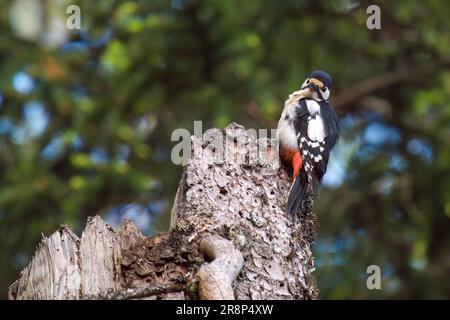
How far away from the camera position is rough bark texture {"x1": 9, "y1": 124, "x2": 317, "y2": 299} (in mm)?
4090

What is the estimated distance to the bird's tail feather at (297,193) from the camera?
4.91m

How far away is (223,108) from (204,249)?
5135 millimetres

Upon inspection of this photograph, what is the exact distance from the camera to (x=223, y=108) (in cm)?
935

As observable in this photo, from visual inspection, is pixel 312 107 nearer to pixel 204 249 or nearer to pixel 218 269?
pixel 204 249

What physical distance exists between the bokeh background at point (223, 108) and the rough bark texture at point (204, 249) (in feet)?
13.7

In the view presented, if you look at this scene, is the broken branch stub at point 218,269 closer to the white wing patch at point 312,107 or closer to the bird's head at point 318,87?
the white wing patch at point 312,107

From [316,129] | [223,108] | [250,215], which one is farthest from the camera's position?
[223,108]

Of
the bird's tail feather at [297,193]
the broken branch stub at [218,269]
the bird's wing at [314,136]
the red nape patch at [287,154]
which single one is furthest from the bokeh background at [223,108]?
the broken branch stub at [218,269]

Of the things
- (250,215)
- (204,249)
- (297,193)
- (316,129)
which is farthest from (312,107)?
(204,249)

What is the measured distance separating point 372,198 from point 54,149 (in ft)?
13.2

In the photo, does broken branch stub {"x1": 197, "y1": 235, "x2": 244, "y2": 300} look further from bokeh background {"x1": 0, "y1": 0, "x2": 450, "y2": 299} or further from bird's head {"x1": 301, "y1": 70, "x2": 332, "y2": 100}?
bokeh background {"x1": 0, "y1": 0, "x2": 450, "y2": 299}

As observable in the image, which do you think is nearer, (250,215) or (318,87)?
(250,215)

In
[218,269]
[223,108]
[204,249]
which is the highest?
[223,108]

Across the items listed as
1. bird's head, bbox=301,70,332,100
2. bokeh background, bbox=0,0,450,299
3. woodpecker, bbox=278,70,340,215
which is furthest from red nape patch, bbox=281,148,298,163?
bokeh background, bbox=0,0,450,299
